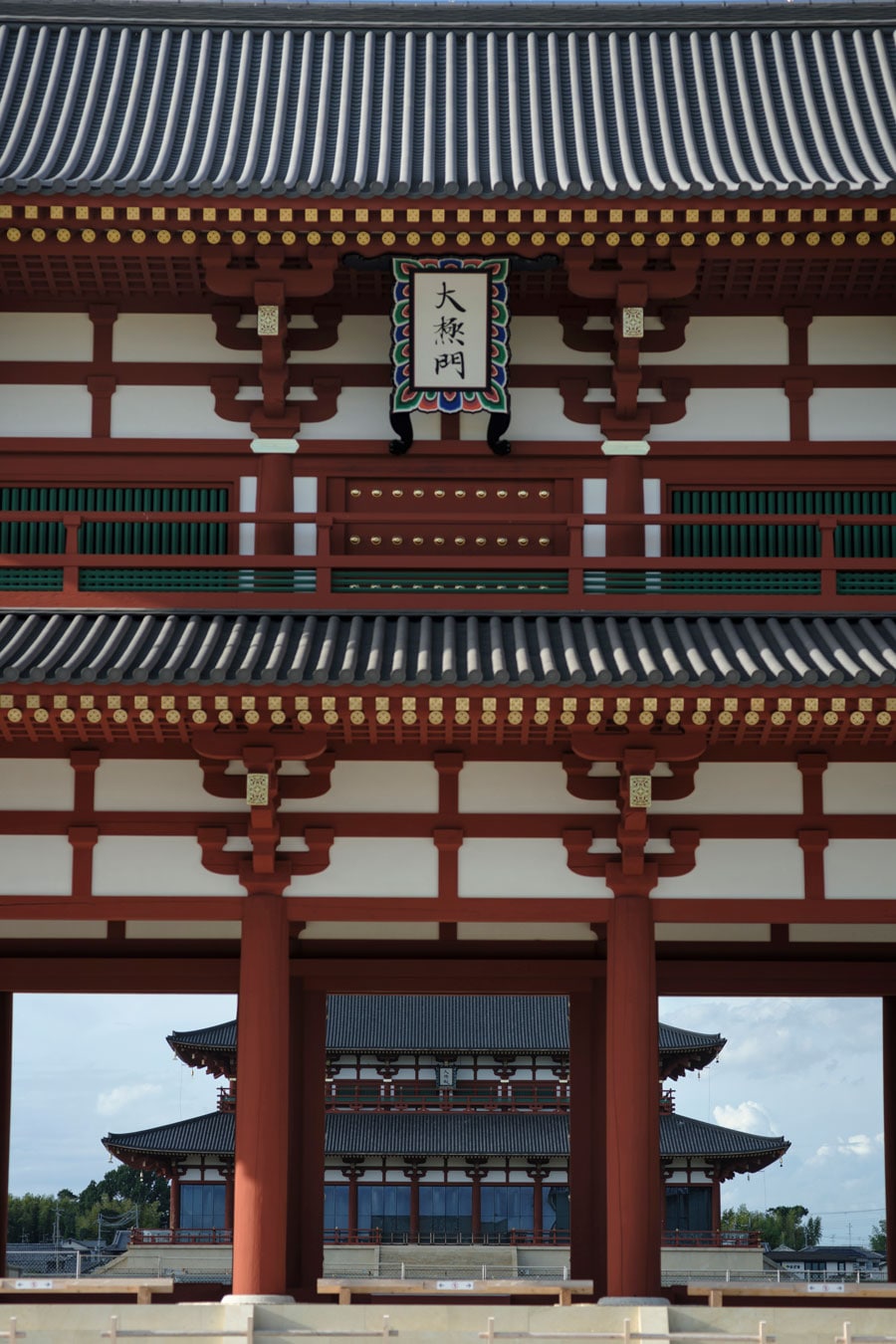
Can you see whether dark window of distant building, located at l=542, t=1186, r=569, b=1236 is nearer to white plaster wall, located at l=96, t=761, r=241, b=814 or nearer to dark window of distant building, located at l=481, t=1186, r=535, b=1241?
dark window of distant building, located at l=481, t=1186, r=535, b=1241

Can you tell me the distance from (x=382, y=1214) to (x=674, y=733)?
96.4 ft

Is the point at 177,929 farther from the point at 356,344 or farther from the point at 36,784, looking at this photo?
the point at 356,344

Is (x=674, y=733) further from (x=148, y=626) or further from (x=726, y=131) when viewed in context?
(x=726, y=131)

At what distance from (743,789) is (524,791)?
5.79 feet

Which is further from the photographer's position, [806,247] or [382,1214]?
[382,1214]

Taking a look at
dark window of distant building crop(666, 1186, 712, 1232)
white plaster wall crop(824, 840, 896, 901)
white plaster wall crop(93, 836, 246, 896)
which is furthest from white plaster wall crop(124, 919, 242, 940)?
dark window of distant building crop(666, 1186, 712, 1232)

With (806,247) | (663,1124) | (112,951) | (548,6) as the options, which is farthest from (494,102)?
(663,1124)

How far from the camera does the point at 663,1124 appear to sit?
133 feet

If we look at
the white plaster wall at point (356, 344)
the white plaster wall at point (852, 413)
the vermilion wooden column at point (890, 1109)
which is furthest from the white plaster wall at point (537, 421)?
the vermilion wooden column at point (890, 1109)

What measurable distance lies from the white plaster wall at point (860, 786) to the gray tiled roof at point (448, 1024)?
81.5ft

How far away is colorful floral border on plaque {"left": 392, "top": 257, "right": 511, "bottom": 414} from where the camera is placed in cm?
1514

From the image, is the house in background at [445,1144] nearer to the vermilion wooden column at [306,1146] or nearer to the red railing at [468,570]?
the vermilion wooden column at [306,1146]

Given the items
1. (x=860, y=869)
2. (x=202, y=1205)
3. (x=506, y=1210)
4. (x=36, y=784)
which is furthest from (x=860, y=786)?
(x=202, y=1205)

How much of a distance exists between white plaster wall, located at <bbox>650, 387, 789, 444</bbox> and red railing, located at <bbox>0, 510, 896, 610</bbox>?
0.83 m
